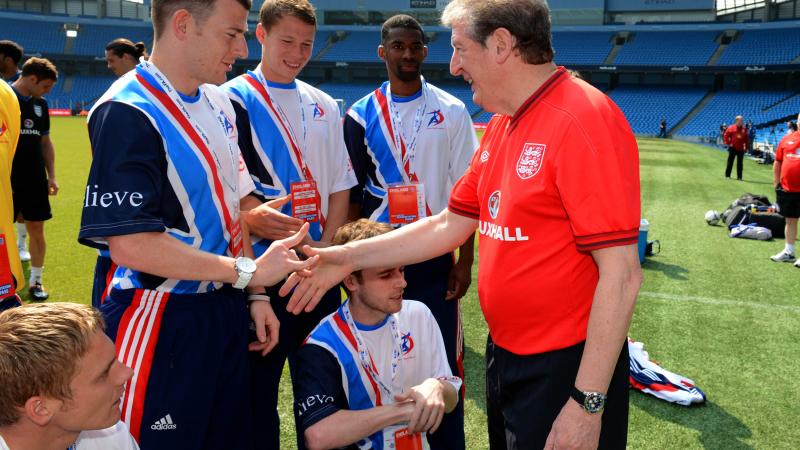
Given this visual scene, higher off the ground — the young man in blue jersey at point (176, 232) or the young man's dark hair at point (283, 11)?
the young man's dark hair at point (283, 11)

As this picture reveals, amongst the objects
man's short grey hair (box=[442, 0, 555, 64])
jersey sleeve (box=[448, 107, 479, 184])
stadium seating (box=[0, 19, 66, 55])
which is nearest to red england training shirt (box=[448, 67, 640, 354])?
man's short grey hair (box=[442, 0, 555, 64])

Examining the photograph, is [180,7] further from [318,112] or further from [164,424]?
[164,424]

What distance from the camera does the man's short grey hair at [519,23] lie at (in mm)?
2129

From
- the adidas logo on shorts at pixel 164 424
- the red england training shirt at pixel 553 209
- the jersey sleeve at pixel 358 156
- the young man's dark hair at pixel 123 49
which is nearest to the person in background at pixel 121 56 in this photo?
the young man's dark hair at pixel 123 49

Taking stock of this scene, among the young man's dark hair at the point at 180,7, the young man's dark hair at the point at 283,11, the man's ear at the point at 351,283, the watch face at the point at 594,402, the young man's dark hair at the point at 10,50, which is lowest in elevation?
the watch face at the point at 594,402

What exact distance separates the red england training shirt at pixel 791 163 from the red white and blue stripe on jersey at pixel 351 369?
8654mm

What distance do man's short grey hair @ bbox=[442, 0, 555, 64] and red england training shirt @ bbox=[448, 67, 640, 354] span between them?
0.36ft

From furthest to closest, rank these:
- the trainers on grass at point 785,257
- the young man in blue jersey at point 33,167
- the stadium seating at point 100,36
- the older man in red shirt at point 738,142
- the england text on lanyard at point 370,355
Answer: the stadium seating at point 100,36 → the older man in red shirt at point 738,142 → the trainers on grass at point 785,257 → the young man in blue jersey at point 33,167 → the england text on lanyard at point 370,355

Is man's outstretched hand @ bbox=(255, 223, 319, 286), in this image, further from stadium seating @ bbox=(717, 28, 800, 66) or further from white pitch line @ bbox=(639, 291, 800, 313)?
stadium seating @ bbox=(717, 28, 800, 66)

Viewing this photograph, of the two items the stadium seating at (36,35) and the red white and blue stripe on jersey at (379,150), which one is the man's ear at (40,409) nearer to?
the red white and blue stripe on jersey at (379,150)

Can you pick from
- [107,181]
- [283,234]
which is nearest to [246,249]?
[283,234]

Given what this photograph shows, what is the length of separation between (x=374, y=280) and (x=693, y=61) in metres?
48.9

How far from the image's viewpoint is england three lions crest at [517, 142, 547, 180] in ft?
6.71

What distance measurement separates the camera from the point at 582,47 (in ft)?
169
